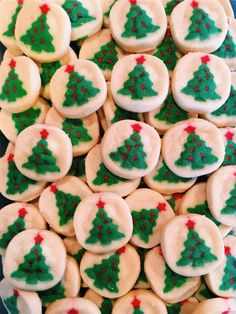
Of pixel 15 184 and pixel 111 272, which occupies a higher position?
pixel 15 184

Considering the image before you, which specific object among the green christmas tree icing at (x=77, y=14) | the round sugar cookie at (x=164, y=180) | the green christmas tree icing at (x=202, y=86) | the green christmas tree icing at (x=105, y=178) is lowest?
the round sugar cookie at (x=164, y=180)

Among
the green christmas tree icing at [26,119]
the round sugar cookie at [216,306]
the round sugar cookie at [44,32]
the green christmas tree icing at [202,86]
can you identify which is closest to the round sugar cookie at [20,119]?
the green christmas tree icing at [26,119]

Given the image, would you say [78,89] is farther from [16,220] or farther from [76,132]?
[16,220]

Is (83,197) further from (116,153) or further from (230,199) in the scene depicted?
(230,199)

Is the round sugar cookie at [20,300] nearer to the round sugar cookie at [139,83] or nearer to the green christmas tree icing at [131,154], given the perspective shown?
the green christmas tree icing at [131,154]

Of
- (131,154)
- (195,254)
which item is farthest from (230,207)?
(131,154)

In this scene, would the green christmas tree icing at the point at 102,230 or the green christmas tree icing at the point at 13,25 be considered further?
the green christmas tree icing at the point at 13,25
